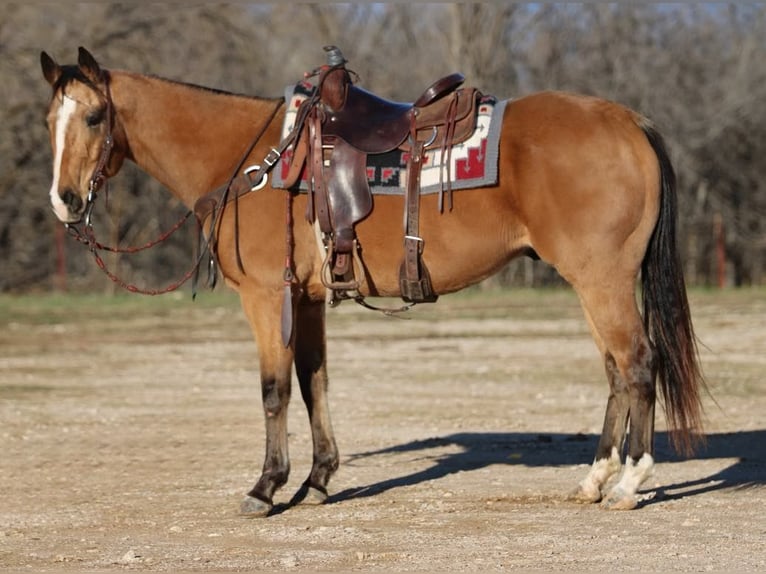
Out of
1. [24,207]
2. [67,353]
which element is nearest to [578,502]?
[67,353]

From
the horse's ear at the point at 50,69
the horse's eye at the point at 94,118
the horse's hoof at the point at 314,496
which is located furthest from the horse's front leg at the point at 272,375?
the horse's ear at the point at 50,69

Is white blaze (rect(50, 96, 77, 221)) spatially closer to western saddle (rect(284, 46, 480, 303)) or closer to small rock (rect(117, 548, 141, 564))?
western saddle (rect(284, 46, 480, 303))

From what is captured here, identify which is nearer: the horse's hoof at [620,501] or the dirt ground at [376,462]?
the dirt ground at [376,462]

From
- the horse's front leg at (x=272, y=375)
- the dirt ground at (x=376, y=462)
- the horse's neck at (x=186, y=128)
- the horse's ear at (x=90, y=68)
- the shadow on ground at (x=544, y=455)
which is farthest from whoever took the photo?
the shadow on ground at (x=544, y=455)

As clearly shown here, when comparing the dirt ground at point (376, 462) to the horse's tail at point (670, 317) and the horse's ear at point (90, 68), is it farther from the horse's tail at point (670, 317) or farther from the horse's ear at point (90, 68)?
the horse's ear at point (90, 68)

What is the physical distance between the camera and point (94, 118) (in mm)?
7992

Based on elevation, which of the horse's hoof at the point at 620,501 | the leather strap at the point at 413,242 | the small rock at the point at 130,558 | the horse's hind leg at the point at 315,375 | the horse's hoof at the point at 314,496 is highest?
the leather strap at the point at 413,242

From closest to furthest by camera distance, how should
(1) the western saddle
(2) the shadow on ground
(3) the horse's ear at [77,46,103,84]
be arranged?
(1) the western saddle, (3) the horse's ear at [77,46,103,84], (2) the shadow on ground

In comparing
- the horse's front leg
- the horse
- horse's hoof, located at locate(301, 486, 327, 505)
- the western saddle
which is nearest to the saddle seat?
the western saddle

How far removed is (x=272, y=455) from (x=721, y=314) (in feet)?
46.8

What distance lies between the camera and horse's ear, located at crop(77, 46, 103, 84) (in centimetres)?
792

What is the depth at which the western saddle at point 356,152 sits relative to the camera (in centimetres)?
762

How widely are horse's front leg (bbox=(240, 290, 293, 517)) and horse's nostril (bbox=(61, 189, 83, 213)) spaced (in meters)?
1.13

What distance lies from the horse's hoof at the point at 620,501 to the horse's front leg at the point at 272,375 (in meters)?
1.89
